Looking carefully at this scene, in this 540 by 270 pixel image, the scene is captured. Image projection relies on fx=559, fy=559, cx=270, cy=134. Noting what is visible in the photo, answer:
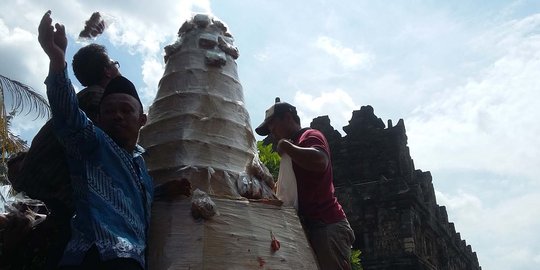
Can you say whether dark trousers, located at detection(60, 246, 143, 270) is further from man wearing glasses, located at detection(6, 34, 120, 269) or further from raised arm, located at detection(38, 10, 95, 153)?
raised arm, located at detection(38, 10, 95, 153)

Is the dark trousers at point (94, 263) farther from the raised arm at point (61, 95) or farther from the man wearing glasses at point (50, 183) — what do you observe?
the raised arm at point (61, 95)

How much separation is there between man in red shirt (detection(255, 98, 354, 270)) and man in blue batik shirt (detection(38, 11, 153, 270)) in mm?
1112

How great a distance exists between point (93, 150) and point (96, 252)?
419mm

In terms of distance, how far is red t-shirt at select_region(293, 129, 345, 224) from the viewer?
11.0 ft

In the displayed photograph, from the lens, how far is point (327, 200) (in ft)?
11.1

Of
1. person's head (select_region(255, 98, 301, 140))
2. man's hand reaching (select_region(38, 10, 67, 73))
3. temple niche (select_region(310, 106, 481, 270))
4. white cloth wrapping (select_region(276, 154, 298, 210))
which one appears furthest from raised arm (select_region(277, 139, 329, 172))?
temple niche (select_region(310, 106, 481, 270))

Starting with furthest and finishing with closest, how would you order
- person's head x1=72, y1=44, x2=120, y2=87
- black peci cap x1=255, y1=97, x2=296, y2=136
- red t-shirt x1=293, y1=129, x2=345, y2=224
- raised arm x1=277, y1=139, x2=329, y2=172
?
black peci cap x1=255, y1=97, x2=296, y2=136 → red t-shirt x1=293, y1=129, x2=345, y2=224 → raised arm x1=277, y1=139, x2=329, y2=172 → person's head x1=72, y1=44, x2=120, y2=87

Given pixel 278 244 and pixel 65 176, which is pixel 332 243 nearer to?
pixel 278 244

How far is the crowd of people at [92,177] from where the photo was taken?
7.24 ft

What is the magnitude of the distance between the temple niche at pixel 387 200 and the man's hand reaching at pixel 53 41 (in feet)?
48.7

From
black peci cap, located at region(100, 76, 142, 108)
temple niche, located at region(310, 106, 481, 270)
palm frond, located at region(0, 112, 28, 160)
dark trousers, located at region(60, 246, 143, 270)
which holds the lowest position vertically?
dark trousers, located at region(60, 246, 143, 270)

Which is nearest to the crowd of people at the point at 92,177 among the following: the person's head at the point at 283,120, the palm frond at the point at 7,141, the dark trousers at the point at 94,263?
the dark trousers at the point at 94,263

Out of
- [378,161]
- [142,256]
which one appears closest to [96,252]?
[142,256]

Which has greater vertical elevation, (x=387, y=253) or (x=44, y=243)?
(x=387, y=253)
